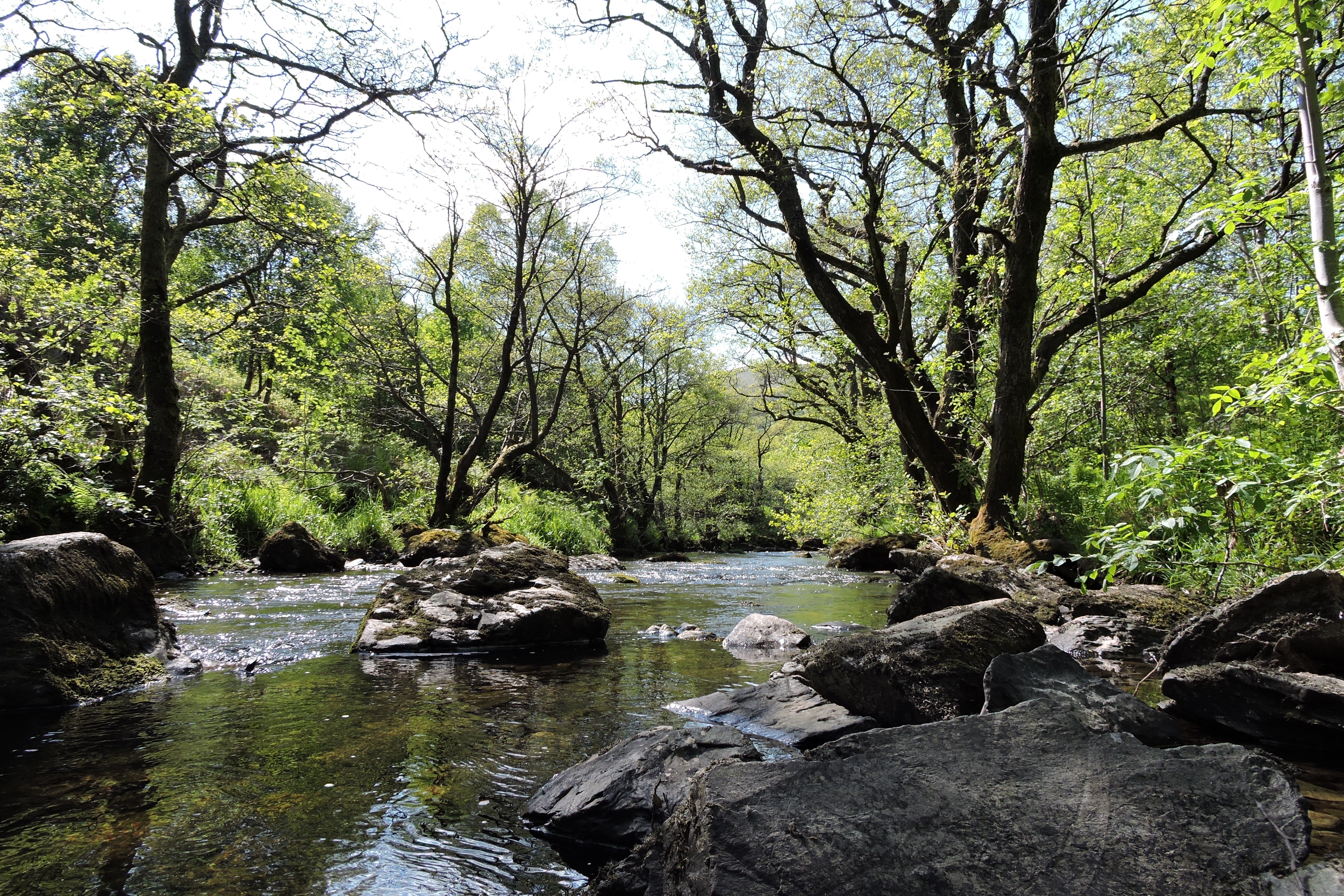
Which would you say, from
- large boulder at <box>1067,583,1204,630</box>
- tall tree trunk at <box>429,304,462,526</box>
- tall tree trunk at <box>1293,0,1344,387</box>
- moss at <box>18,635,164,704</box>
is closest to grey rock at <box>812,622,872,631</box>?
large boulder at <box>1067,583,1204,630</box>

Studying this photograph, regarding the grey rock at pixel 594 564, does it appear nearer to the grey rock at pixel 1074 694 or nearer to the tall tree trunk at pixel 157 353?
the tall tree trunk at pixel 157 353

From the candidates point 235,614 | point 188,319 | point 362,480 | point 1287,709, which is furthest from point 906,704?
point 362,480

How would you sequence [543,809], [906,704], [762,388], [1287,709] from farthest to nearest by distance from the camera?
[762,388], [906,704], [1287,709], [543,809]

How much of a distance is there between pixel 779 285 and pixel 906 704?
15630mm

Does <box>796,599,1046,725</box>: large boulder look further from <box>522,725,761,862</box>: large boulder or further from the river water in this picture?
<box>522,725,761,862</box>: large boulder

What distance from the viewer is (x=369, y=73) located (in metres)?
5.82

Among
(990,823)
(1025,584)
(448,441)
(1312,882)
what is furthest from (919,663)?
(448,441)

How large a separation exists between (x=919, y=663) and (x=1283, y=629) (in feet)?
7.84

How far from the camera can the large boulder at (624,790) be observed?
2.95 m

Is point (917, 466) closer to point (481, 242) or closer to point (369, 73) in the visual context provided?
point (369, 73)

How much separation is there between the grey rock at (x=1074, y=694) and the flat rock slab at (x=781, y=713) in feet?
3.52

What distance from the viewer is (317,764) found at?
3.79m

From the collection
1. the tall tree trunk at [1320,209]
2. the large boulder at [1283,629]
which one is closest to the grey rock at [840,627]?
the large boulder at [1283,629]

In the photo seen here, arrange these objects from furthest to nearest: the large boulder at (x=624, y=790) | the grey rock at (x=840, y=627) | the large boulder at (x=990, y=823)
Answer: the grey rock at (x=840, y=627) → the large boulder at (x=624, y=790) → the large boulder at (x=990, y=823)
